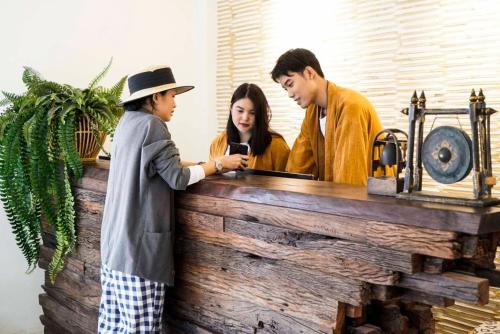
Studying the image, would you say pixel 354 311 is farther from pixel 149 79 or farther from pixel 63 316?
pixel 63 316

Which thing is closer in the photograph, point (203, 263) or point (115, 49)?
point (203, 263)

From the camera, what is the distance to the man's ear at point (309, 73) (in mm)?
2727

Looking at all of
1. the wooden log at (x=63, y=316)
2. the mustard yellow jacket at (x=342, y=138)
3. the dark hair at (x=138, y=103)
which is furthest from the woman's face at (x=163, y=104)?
the wooden log at (x=63, y=316)

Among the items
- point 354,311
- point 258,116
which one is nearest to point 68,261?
point 258,116

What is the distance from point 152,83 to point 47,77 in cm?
188

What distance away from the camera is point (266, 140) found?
315 centimetres

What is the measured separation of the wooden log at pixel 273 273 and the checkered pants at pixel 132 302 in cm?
19

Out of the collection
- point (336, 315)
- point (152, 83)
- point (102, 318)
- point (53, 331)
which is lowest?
point (53, 331)

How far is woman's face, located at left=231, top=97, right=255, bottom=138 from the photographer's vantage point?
311 cm

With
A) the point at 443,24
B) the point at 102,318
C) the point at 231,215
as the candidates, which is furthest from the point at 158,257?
the point at 443,24

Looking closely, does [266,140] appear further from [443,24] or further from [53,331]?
[53,331]

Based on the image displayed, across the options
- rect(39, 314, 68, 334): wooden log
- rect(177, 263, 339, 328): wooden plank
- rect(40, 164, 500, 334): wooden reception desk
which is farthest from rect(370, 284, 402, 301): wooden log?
rect(39, 314, 68, 334): wooden log

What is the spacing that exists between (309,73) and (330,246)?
1.20 m

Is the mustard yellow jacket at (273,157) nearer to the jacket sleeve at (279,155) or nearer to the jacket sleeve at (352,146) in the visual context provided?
Result: the jacket sleeve at (279,155)
